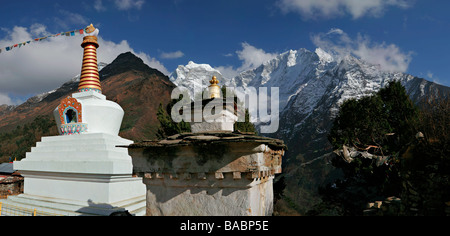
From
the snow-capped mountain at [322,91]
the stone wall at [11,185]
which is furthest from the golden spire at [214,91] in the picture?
the snow-capped mountain at [322,91]

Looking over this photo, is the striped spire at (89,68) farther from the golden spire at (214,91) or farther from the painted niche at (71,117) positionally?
the golden spire at (214,91)

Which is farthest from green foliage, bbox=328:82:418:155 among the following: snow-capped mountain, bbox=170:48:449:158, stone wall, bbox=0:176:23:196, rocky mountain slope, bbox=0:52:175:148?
rocky mountain slope, bbox=0:52:175:148

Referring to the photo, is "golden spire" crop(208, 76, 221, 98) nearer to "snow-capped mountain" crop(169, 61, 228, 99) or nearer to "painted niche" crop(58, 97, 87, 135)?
"painted niche" crop(58, 97, 87, 135)

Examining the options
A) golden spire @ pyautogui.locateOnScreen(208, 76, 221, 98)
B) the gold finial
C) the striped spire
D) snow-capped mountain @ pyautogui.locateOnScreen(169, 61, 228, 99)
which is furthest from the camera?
snow-capped mountain @ pyautogui.locateOnScreen(169, 61, 228, 99)

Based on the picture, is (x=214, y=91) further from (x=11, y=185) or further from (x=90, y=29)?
(x=11, y=185)

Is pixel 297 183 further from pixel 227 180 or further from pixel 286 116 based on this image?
pixel 286 116

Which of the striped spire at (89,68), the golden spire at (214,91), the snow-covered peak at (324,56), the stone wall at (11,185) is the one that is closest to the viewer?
the golden spire at (214,91)

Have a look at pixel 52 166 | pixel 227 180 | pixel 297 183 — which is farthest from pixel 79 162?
pixel 297 183
